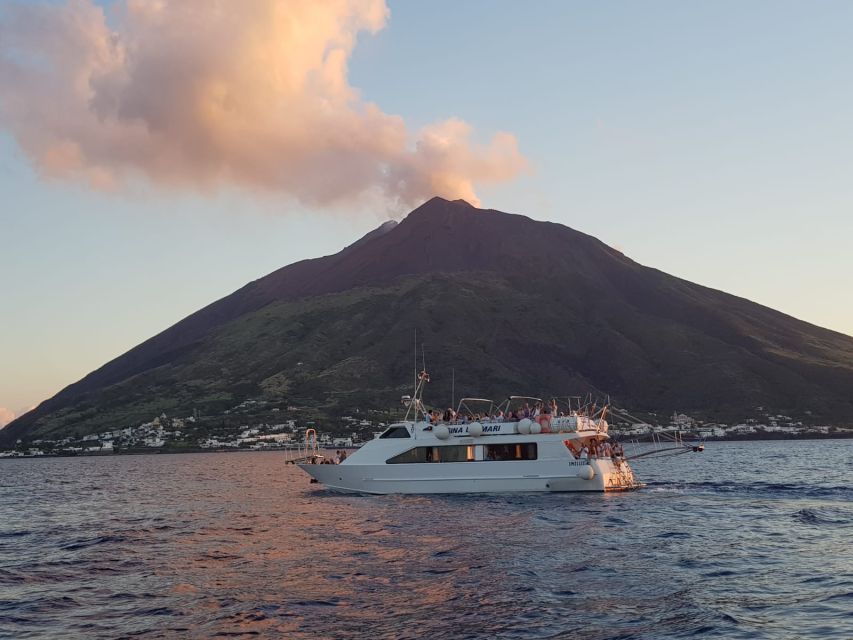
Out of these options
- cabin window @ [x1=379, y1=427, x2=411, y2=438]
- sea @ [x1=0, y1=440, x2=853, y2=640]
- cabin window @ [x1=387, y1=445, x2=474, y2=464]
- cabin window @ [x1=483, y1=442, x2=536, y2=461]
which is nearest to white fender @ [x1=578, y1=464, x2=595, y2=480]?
sea @ [x1=0, y1=440, x2=853, y2=640]

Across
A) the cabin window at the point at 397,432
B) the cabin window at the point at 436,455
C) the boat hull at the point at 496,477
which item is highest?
the cabin window at the point at 397,432

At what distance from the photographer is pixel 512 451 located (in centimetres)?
5456

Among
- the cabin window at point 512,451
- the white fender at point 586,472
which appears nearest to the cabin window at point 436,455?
the cabin window at point 512,451

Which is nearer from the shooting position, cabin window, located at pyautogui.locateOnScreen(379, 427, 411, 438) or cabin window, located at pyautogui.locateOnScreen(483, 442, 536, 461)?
cabin window, located at pyautogui.locateOnScreen(483, 442, 536, 461)

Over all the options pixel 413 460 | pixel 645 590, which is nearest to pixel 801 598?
pixel 645 590

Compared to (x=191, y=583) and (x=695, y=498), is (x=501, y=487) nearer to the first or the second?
(x=695, y=498)

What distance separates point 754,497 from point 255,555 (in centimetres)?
3559

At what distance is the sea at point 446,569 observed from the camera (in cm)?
2236

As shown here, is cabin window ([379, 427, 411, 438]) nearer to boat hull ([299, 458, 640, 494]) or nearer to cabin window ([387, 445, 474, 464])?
cabin window ([387, 445, 474, 464])

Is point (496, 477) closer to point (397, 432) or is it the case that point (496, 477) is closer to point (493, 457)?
point (493, 457)

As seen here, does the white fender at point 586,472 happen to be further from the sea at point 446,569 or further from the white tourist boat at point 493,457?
the sea at point 446,569

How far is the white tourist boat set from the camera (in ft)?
176

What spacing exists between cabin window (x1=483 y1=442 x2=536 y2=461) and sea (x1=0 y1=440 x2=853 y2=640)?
9.32 feet

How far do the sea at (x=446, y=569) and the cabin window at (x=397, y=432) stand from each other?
4.32 metres
